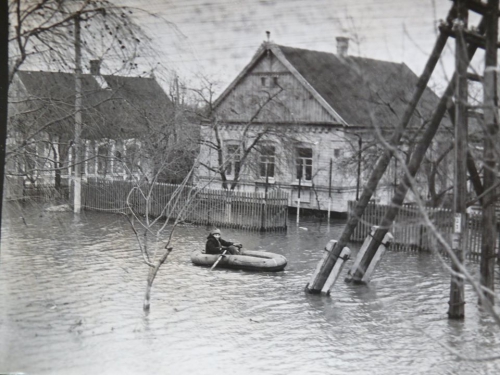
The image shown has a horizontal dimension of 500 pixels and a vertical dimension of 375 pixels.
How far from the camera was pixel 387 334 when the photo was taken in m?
6.30

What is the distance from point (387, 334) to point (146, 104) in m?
Answer: 2.81

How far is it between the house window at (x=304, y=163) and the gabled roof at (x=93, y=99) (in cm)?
160

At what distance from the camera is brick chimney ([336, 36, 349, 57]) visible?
5382 mm

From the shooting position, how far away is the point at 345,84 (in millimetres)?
6863

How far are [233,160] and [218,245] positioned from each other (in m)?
1.28

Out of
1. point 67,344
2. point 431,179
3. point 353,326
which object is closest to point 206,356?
point 67,344

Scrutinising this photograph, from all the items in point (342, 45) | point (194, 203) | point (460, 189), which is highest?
point (342, 45)

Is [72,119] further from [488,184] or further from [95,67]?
[488,184]

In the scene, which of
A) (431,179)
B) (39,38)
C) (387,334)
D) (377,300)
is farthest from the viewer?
(377,300)

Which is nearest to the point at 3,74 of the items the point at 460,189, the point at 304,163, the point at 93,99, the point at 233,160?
the point at 93,99

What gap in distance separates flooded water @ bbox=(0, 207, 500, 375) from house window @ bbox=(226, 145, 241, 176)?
117 centimetres

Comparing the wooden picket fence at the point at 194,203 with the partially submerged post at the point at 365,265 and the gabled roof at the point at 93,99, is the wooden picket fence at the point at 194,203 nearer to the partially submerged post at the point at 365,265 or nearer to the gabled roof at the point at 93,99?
the gabled roof at the point at 93,99

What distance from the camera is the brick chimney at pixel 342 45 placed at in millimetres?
5382

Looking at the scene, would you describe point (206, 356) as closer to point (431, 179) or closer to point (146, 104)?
point (146, 104)
